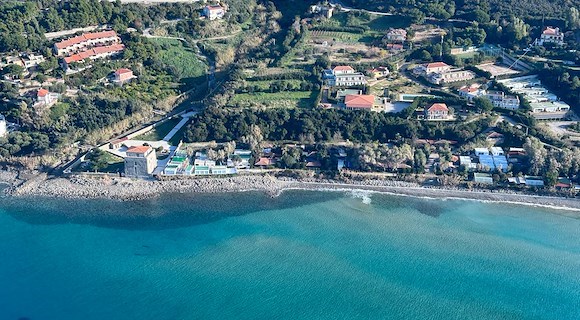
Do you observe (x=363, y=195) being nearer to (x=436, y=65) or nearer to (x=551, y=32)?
(x=436, y=65)

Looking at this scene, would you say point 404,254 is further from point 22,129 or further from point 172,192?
point 22,129

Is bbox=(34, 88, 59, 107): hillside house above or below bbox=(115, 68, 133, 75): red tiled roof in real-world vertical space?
below

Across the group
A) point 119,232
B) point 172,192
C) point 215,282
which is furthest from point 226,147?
point 215,282

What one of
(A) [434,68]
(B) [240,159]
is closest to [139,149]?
(B) [240,159]

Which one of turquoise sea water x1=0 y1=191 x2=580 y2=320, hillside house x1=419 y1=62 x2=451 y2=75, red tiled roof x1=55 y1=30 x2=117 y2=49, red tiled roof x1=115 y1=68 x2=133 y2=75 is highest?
red tiled roof x1=55 y1=30 x2=117 y2=49

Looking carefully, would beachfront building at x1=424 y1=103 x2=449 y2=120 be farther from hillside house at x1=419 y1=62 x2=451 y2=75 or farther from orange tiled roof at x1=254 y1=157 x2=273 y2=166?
orange tiled roof at x1=254 y1=157 x2=273 y2=166

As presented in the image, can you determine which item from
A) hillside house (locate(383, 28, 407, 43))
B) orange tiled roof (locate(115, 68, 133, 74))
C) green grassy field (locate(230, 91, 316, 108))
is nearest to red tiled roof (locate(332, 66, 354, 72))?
green grassy field (locate(230, 91, 316, 108))
